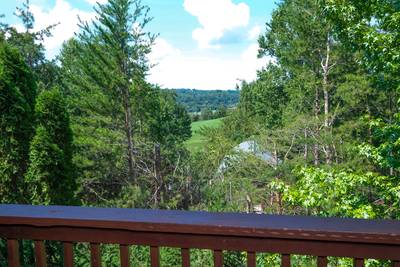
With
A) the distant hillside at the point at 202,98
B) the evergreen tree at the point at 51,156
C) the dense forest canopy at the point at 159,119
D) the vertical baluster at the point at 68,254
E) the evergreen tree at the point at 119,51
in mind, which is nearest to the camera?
the vertical baluster at the point at 68,254

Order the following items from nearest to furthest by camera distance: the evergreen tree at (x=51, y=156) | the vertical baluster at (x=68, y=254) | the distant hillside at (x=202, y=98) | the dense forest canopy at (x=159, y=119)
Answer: the vertical baluster at (x=68, y=254)
the dense forest canopy at (x=159, y=119)
the evergreen tree at (x=51, y=156)
the distant hillside at (x=202, y=98)

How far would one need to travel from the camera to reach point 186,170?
16.2 m

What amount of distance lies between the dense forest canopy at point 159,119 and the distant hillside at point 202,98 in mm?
13233

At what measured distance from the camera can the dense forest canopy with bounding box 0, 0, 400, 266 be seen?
8.33 m

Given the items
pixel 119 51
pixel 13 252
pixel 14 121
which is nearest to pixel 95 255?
pixel 13 252

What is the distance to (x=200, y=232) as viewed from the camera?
1109 millimetres

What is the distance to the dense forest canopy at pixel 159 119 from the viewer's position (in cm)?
833

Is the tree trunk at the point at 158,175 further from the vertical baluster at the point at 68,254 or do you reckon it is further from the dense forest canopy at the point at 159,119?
the vertical baluster at the point at 68,254

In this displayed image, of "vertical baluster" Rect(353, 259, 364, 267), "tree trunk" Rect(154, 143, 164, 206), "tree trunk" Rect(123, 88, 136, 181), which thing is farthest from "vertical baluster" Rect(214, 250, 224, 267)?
"tree trunk" Rect(123, 88, 136, 181)

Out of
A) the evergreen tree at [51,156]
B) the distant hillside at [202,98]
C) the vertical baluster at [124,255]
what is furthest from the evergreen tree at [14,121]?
the distant hillside at [202,98]

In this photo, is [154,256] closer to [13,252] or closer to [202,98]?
[13,252]

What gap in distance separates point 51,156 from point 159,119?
10.6 meters

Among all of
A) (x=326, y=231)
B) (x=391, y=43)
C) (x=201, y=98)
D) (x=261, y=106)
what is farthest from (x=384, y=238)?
(x=201, y=98)

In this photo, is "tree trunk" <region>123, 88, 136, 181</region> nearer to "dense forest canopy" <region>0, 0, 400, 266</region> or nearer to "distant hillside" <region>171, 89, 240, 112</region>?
"dense forest canopy" <region>0, 0, 400, 266</region>
